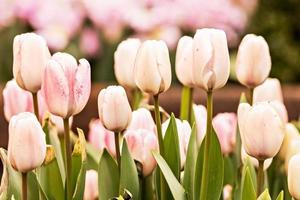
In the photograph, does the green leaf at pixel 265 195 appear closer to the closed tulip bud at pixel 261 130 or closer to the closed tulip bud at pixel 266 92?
the closed tulip bud at pixel 261 130

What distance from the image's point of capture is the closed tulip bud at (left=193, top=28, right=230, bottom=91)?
43.8 inches

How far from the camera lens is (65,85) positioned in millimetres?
1118

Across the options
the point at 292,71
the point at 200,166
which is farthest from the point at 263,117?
the point at 292,71

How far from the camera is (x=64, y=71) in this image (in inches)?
44.2

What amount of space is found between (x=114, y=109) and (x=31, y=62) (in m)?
0.11

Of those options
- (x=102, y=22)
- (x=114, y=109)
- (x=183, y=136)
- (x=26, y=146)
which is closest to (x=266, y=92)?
(x=183, y=136)

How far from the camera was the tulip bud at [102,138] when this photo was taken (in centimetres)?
129

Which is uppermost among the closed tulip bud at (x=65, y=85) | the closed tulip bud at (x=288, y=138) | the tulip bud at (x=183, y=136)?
the closed tulip bud at (x=65, y=85)

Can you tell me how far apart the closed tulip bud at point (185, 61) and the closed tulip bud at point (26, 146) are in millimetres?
208

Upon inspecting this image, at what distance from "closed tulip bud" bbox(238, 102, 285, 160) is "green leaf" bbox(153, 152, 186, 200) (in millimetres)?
98

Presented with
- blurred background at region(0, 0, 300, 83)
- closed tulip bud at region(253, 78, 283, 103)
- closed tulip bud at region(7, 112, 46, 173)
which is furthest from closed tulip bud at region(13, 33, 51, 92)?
blurred background at region(0, 0, 300, 83)

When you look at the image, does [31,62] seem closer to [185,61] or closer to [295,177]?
[185,61]

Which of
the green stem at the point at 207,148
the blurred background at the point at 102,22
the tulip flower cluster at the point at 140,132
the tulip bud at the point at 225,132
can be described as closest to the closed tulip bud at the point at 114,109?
the tulip flower cluster at the point at 140,132

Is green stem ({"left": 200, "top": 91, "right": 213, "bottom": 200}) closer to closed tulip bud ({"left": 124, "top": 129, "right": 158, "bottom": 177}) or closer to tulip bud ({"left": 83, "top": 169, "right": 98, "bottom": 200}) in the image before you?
closed tulip bud ({"left": 124, "top": 129, "right": 158, "bottom": 177})
